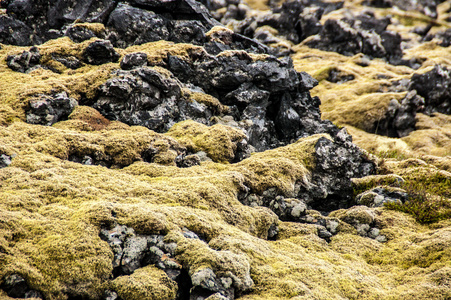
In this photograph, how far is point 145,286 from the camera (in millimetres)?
7148

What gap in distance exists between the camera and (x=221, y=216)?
1082 cm

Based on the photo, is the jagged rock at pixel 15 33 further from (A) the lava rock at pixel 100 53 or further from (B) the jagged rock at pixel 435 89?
(B) the jagged rock at pixel 435 89

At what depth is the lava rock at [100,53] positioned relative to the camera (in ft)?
63.7

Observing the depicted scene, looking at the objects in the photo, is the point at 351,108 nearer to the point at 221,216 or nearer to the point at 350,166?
the point at 350,166

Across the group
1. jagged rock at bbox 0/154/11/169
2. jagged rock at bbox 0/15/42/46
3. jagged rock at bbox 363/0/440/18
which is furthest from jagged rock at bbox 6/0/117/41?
jagged rock at bbox 363/0/440/18

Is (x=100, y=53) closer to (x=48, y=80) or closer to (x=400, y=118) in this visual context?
(x=48, y=80)

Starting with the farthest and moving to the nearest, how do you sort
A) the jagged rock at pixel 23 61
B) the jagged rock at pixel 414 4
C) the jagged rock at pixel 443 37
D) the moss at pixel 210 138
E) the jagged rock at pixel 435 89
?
the jagged rock at pixel 414 4
the jagged rock at pixel 443 37
the jagged rock at pixel 435 89
the jagged rock at pixel 23 61
the moss at pixel 210 138

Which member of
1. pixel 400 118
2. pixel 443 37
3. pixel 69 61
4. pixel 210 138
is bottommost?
pixel 400 118

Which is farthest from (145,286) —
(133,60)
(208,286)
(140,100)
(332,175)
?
(133,60)

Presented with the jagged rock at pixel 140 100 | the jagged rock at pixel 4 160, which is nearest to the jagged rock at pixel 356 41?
the jagged rock at pixel 140 100

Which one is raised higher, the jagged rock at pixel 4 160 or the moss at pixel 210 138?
the jagged rock at pixel 4 160

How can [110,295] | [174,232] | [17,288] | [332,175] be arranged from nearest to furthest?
[17,288] < [110,295] < [174,232] < [332,175]

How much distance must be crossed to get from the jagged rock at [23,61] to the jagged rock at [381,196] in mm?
20463

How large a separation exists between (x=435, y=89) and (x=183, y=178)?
41.0 meters
